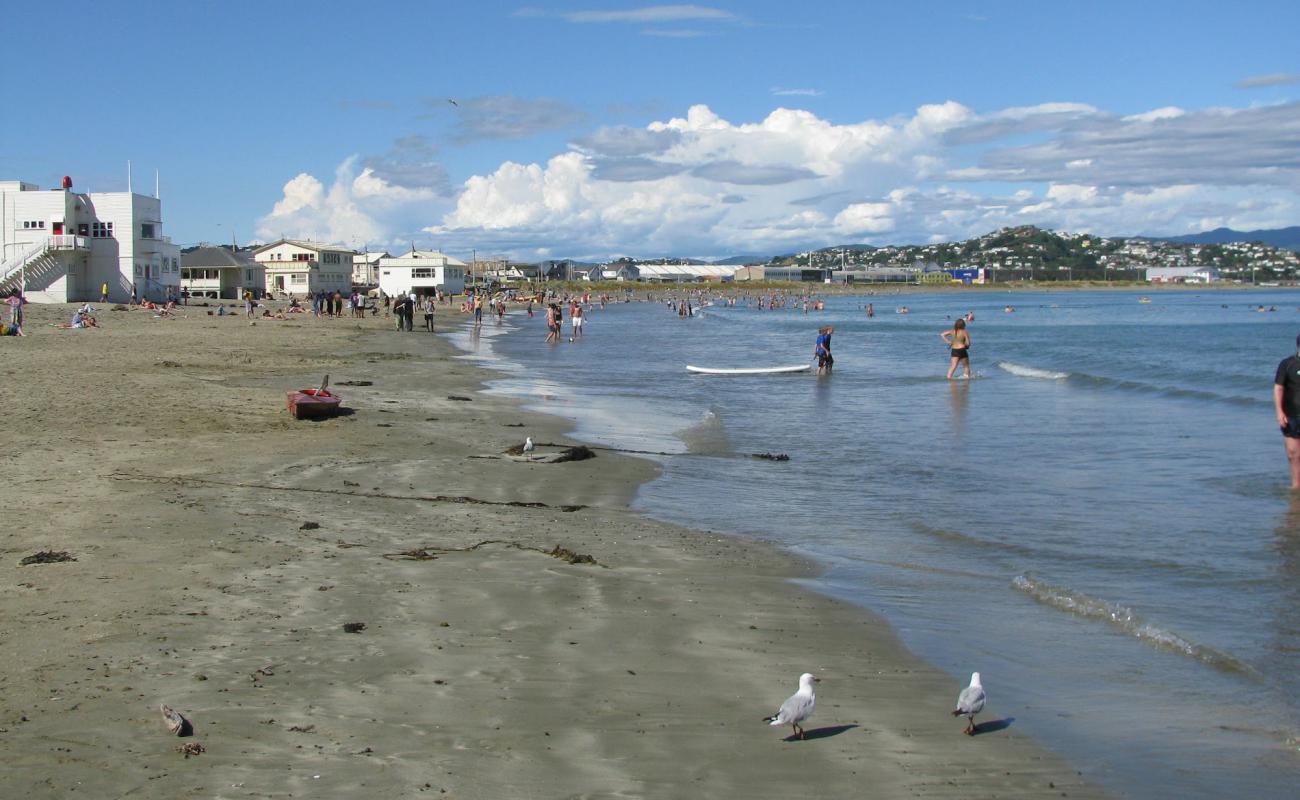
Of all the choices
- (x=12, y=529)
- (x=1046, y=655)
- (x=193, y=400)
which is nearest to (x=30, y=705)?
(x=12, y=529)

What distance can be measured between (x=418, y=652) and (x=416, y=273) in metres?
111

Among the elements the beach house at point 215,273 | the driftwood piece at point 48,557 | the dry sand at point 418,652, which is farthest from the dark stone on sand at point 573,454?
the beach house at point 215,273

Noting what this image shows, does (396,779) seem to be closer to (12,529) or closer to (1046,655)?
(1046,655)

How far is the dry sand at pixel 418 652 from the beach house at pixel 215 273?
269ft

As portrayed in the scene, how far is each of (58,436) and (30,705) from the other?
29.5 feet

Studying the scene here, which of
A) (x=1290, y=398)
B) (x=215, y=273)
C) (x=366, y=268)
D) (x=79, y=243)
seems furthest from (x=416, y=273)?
(x=1290, y=398)

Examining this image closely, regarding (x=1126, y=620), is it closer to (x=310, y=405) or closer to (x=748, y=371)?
(x=310, y=405)

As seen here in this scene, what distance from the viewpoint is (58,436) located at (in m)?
13.0

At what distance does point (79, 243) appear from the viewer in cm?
5856

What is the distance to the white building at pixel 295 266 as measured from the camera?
102125 mm

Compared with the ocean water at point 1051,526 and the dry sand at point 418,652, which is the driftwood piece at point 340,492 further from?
the ocean water at point 1051,526

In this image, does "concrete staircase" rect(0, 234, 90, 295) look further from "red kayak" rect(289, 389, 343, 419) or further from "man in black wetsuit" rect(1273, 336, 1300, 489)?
"man in black wetsuit" rect(1273, 336, 1300, 489)

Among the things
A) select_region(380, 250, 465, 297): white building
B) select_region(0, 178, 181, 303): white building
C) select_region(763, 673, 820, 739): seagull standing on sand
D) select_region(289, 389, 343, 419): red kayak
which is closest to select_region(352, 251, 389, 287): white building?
select_region(380, 250, 465, 297): white building

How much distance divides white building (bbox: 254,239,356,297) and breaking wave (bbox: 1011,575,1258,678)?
98792 millimetres
